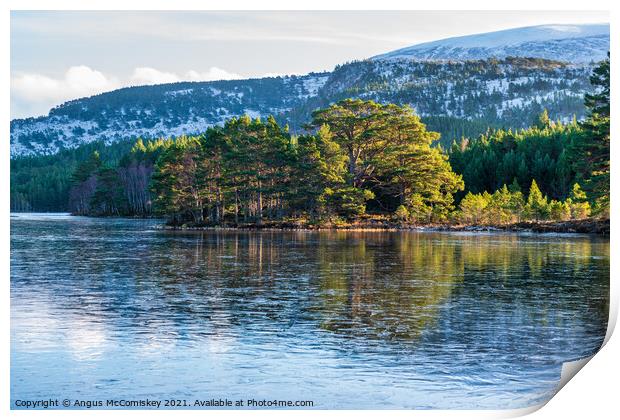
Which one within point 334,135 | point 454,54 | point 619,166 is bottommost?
point 619,166

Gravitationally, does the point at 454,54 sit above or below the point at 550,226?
above

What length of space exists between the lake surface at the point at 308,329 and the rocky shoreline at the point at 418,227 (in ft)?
58.7

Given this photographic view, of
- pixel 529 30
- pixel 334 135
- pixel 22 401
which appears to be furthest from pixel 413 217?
pixel 529 30

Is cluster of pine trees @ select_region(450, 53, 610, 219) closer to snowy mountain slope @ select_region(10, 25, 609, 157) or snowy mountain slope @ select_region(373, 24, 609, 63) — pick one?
snowy mountain slope @ select_region(10, 25, 609, 157)

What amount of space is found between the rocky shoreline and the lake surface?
17.9 meters

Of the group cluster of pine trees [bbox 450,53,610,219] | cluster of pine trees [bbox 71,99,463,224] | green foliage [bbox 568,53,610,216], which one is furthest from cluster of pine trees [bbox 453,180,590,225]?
green foliage [bbox 568,53,610,216]

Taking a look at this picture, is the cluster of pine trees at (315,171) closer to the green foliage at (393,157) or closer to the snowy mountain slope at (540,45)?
the green foliage at (393,157)

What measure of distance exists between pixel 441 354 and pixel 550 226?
3328 centimetres

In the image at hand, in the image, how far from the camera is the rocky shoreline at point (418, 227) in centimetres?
4203

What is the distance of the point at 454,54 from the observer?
197250 mm

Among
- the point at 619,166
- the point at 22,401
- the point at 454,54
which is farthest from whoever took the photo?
the point at 454,54

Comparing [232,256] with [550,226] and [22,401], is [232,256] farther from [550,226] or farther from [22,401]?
[550,226]

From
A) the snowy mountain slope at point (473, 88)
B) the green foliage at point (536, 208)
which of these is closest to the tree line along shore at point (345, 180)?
the green foliage at point (536, 208)

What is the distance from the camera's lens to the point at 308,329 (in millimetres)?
13461
